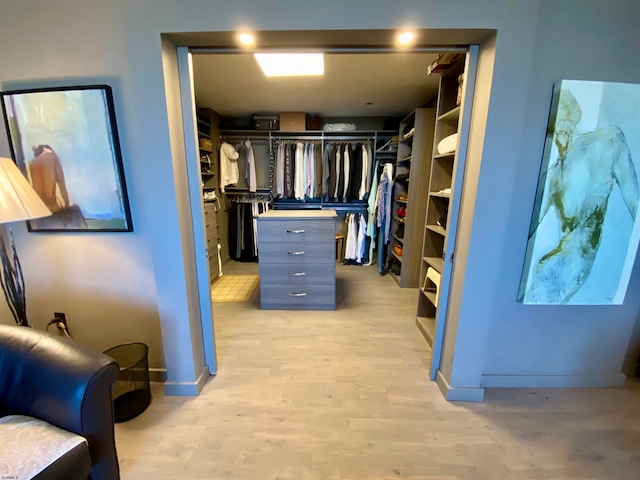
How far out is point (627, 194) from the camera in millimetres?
1438

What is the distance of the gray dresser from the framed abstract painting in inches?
49.2

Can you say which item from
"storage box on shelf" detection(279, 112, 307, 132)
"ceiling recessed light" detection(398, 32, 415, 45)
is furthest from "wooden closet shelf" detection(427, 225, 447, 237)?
"storage box on shelf" detection(279, 112, 307, 132)

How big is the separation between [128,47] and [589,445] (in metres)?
3.08

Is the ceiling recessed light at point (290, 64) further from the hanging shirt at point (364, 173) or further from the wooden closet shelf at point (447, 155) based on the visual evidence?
the hanging shirt at point (364, 173)

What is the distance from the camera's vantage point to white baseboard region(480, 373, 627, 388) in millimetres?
1730

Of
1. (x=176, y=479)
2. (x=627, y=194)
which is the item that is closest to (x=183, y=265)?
(x=176, y=479)

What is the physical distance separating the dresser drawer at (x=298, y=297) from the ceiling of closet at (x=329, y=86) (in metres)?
2.06

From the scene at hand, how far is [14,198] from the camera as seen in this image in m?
1.17

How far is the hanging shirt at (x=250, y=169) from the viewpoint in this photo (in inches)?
165

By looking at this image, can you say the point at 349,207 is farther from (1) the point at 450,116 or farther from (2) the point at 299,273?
(1) the point at 450,116

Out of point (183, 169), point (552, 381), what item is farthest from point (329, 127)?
point (552, 381)

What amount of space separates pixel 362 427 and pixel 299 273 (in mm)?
1511

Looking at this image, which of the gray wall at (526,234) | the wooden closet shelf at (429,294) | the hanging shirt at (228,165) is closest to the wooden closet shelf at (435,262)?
the wooden closet shelf at (429,294)

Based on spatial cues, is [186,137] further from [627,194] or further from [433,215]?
[627,194]
